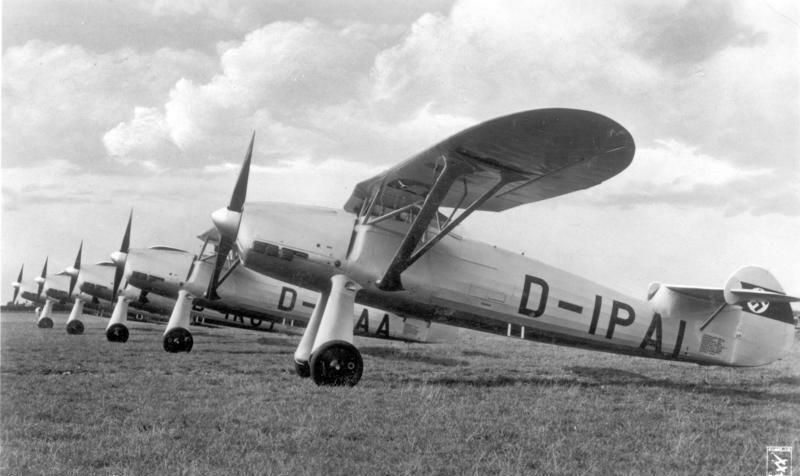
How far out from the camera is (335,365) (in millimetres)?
6414

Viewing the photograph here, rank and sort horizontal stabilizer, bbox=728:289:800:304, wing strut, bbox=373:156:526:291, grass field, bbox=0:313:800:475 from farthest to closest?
horizontal stabilizer, bbox=728:289:800:304
wing strut, bbox=373:156:526:291
grass field, bbox=0:313:800:475

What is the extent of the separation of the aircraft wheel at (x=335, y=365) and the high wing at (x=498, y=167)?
3.48 feet

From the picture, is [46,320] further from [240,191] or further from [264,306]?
[240,191]

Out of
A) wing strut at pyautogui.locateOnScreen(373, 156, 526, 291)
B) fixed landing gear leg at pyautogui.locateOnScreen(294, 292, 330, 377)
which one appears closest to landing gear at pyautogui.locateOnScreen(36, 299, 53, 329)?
fixed landing gear leg at pyautogui.locateOnScreen(294, 292, 330, 377)

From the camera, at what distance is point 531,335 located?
27.5 feet

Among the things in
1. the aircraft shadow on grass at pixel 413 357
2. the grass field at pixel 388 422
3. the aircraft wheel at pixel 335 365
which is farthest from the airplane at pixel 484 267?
the aircraft shadow on grass at pixel 413 357

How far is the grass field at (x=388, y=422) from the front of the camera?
3559 millimetres

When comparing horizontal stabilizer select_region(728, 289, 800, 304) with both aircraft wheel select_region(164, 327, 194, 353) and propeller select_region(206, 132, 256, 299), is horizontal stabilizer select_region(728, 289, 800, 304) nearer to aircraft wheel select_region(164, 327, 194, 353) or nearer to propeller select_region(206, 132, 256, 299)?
propeller select_region(206, 132, 256, 299)

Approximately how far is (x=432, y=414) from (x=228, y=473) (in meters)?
2.30

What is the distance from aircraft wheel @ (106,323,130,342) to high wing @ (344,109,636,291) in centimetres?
1057

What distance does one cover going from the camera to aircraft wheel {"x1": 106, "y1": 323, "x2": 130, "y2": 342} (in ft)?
50.7

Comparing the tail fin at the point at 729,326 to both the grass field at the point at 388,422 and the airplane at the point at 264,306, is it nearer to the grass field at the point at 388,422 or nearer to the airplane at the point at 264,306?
the grass field at the point at 388,422

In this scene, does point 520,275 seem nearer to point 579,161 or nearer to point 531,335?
point 531,335

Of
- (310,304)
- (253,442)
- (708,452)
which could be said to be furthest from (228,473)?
(310,304)
